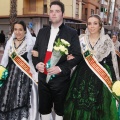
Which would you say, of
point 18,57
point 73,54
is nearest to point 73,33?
point 73,54

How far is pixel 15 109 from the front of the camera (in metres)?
4.02

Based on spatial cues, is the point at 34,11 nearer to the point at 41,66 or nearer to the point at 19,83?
the point at 19,83

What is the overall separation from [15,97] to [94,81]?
0.99 meters

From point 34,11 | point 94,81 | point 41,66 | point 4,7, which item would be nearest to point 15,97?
point 41,66

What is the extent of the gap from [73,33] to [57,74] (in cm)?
48

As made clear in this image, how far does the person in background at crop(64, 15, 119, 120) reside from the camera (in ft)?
12.4

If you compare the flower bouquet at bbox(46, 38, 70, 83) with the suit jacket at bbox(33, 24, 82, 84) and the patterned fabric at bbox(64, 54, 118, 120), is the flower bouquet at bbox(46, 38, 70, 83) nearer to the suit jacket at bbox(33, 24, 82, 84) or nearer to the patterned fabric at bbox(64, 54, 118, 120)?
the suit jacket at bbox(33, 24, 82, 84)

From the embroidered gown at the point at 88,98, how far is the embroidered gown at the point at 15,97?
1.76 feet

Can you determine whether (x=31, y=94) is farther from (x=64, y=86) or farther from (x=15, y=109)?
(x=64, y=86)

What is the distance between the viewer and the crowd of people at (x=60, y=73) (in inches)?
136

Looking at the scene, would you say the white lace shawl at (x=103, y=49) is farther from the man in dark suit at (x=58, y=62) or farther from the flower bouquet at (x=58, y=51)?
the flower bouquet at (x=58, y=51)

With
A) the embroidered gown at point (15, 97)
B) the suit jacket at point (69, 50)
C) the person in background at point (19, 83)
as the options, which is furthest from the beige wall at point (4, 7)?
the suit jacket at point (69, 50)

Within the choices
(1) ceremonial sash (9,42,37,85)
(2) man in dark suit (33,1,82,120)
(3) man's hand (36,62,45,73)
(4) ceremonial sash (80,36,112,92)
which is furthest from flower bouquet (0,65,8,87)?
(4) ceremonial sash (80,36,112,92)

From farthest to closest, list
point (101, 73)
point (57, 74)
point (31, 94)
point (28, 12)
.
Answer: point (28, 12)
point (31, 94)
point (101, 73)
point (57, 74)
